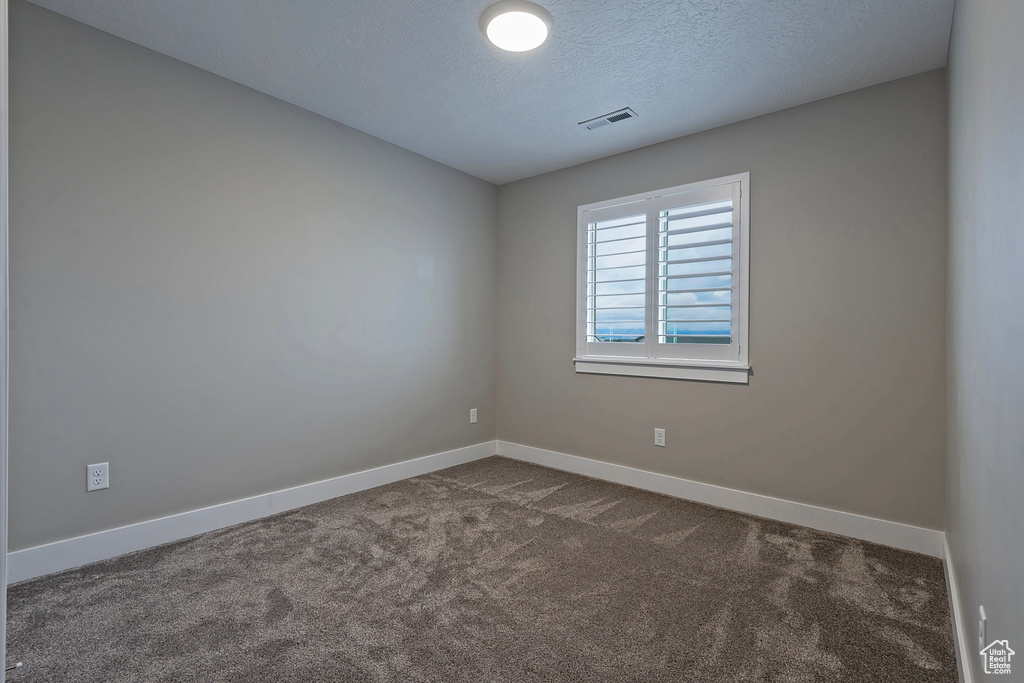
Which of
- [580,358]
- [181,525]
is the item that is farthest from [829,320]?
[181,525]

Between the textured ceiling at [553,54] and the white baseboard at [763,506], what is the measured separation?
2397 mm

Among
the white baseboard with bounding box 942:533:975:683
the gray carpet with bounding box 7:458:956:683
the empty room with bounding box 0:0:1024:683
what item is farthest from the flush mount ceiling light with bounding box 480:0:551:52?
the white baseboard with bounding box 942:533:975:683

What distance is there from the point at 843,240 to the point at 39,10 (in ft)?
13.5

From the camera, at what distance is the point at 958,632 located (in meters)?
1.73

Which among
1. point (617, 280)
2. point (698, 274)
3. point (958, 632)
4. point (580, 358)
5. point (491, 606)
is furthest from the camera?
point (580, 358)

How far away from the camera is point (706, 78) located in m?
2.62

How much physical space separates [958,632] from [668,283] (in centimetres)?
225

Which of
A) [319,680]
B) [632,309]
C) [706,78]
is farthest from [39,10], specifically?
[632,309]

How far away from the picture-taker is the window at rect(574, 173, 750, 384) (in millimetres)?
3135

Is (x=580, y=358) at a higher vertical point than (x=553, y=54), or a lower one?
lower

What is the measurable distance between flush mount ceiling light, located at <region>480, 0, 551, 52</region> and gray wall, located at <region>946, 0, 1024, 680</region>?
1523 millimetres

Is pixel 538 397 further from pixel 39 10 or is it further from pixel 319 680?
pixel 39 10

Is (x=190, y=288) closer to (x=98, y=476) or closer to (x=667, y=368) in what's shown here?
(x=98, y=476)

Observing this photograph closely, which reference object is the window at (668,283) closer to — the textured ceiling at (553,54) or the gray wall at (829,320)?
the gray wall at (829,320)
